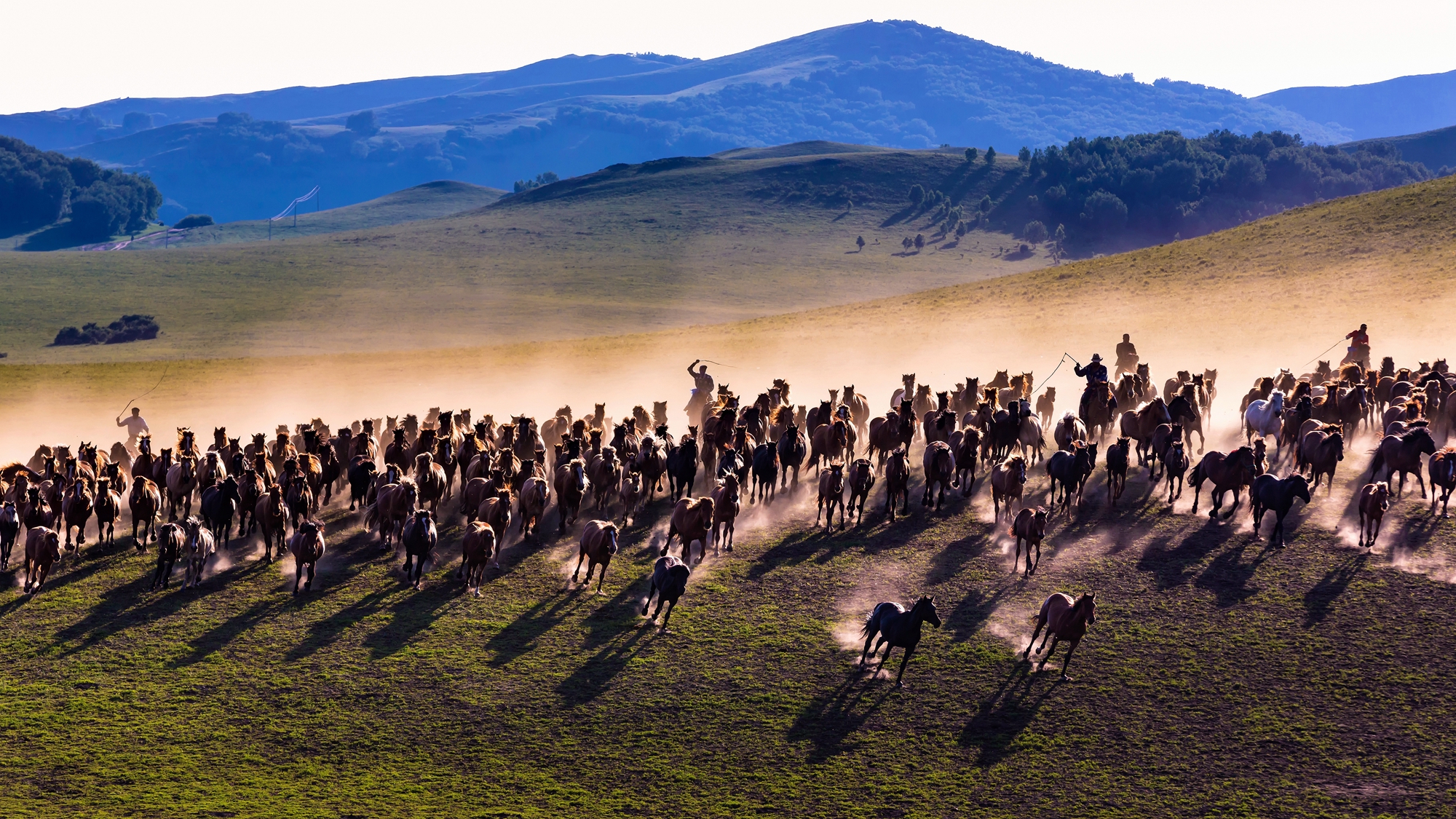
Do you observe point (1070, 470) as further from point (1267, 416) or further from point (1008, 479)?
point (1267, 416)

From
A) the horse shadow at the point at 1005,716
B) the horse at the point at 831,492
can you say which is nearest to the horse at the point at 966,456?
the horse at the point at 831,492

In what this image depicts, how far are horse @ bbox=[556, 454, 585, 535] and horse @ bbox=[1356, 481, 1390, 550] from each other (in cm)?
1509

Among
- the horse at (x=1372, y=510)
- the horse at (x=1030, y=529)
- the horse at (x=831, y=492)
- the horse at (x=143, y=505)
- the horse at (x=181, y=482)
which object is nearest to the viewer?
the horse at (x=1030, y=529)

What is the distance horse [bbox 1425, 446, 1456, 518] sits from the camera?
23.4 m

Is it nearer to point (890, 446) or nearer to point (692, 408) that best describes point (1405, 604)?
point (890, 446)

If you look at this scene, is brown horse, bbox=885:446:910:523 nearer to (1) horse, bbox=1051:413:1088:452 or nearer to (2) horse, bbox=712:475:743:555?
(2) horse, bbox=712:475:743:555

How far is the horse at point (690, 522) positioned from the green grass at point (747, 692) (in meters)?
0.81

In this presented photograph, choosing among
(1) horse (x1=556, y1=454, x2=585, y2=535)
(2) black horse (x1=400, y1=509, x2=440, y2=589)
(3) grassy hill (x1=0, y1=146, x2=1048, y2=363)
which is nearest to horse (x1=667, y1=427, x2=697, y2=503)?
(1) horse (x1=556, y1=454, x2=585, y2=535)

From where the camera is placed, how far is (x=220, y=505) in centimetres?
2348

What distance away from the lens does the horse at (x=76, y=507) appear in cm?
2341

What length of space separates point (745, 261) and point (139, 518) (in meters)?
138

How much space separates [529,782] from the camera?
16.0 meters

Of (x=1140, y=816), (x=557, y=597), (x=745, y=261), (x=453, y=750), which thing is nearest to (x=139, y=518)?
(x=557, y=597)

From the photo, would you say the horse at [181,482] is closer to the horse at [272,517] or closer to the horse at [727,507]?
the horse at [272,517]
